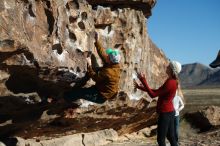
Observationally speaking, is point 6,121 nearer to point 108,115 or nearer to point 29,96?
point 29,96

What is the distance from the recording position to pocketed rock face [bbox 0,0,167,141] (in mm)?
9828

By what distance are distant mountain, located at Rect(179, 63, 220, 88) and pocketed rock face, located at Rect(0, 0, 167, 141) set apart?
123m

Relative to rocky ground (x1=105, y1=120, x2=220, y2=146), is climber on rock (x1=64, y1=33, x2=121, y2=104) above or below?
above

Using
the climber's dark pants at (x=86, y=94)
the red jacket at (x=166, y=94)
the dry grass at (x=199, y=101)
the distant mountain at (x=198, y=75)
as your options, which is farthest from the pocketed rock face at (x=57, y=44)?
the distant mountain at (x=198, y=75)

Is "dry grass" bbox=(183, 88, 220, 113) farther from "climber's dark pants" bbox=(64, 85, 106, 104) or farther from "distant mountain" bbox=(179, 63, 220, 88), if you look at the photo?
"distant mountain" bbox=(179, 63, 220, 88)

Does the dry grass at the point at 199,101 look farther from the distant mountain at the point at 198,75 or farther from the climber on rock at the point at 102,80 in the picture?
the distant mountain at the point at 198,75

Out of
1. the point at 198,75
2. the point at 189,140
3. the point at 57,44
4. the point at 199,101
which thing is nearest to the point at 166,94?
the point at 57,44

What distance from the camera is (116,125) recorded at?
1559 cm

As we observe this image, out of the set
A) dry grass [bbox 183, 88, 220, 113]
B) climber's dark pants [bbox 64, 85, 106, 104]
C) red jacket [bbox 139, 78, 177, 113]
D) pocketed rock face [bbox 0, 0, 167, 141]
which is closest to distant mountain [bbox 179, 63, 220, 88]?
dry grass [bbox 183, 88, 220, 113]

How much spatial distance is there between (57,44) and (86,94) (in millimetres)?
1795

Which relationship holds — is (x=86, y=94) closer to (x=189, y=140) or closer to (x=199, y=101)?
(x=189, y=140)

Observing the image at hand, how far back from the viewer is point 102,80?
11.3m

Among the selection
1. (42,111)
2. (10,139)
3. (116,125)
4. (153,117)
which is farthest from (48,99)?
(153,117)

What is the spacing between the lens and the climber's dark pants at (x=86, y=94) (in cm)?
1178
